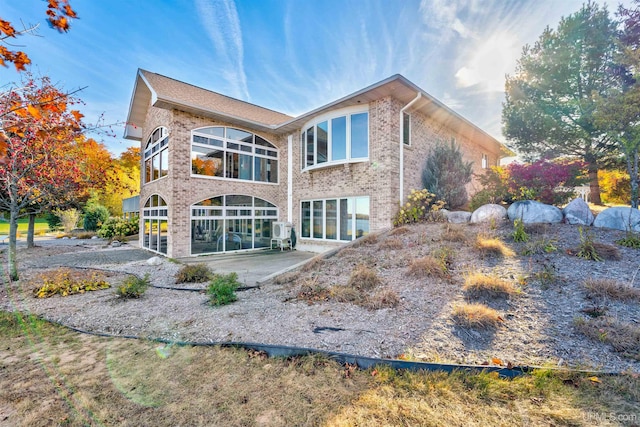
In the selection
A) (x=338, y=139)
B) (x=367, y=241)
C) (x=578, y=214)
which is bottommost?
(x=367, y=241)

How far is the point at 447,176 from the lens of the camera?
10273mm

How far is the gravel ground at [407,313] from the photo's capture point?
2939mm

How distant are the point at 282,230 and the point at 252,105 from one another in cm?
744

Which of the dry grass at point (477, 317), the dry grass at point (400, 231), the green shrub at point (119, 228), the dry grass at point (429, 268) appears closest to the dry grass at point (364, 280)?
the dry grass at point (429, 268)

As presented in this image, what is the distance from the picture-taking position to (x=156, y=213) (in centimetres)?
1243

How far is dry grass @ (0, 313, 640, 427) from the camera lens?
2082 millimetres

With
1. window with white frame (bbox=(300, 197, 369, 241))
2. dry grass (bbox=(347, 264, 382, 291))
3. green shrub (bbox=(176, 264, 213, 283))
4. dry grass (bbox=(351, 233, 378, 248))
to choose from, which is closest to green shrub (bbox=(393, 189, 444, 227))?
window with white frame (bbox=(300, 197, 369, 241))

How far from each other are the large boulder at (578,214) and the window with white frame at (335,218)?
5.60 meters

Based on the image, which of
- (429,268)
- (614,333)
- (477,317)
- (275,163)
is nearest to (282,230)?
(275,163)

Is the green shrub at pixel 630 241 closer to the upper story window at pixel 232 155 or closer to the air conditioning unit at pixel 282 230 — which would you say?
the air conditioning unit at pixel 282 230

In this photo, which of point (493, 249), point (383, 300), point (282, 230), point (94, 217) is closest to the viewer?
point (383, 300)

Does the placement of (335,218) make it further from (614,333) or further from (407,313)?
(614,333)

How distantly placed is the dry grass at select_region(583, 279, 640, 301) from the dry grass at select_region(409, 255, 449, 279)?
1.87 m

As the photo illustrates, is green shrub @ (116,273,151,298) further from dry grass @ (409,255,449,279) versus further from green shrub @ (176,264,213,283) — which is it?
dry grass @ (409,255,449,279)
